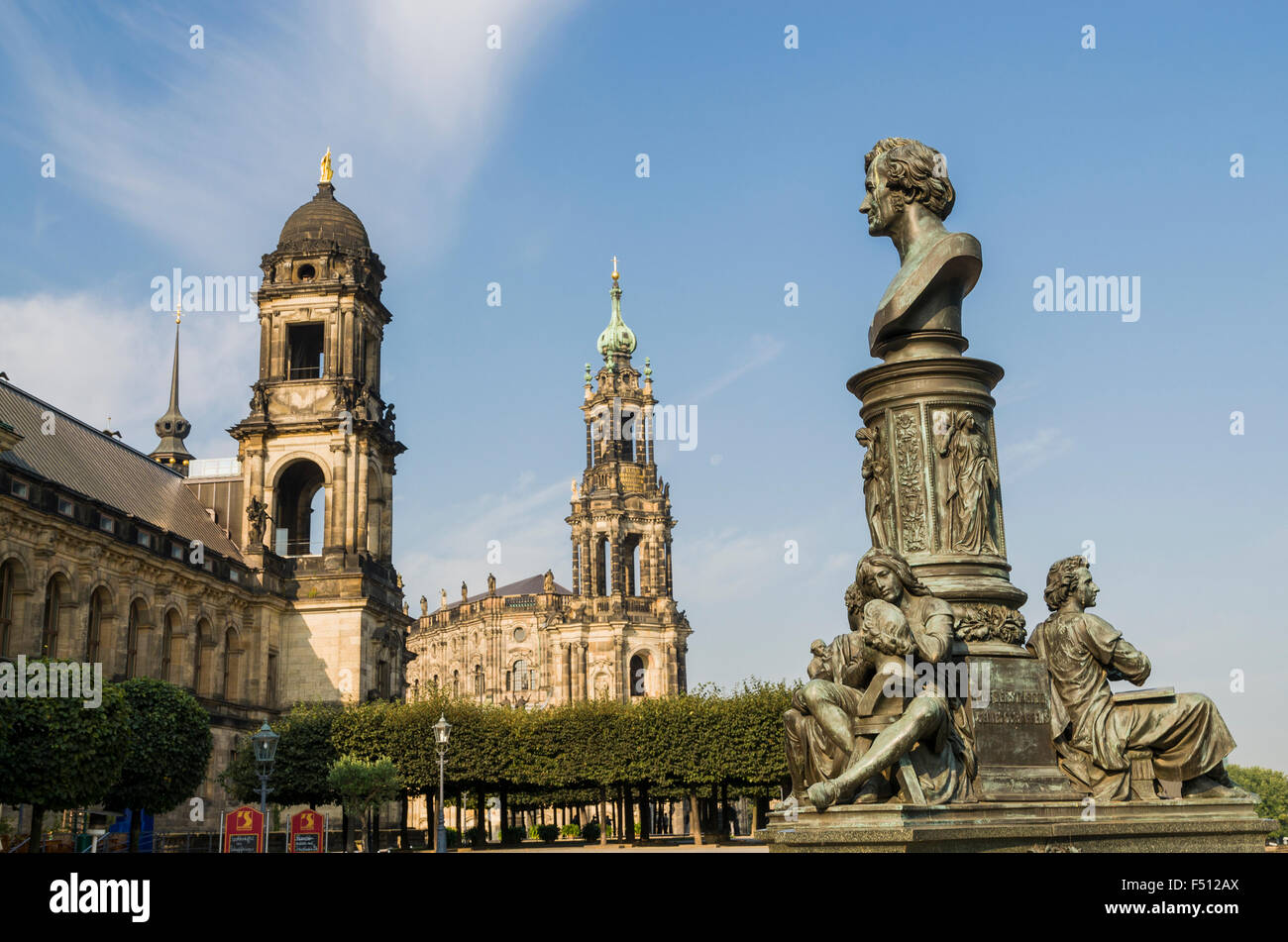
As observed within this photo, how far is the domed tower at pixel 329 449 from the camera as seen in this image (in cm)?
5978

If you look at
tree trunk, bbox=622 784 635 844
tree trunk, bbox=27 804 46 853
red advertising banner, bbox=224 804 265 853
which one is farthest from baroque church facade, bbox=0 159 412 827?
red advertising banner, bbox=224 804 265 853

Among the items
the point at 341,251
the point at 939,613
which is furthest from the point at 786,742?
the point at 341,251

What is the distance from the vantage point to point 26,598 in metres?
42.6

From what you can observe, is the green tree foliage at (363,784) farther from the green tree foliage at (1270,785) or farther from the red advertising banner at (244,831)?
the green tree foliage at (1270,785)

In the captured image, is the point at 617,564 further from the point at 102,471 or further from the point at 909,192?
the point at 909,192

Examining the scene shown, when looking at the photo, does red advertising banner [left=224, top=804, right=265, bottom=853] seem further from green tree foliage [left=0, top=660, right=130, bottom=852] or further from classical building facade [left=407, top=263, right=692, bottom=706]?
classical building facade [left=407, top=263, right=692, bottom=706]

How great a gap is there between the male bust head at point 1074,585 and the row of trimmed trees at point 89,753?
26.5 meters

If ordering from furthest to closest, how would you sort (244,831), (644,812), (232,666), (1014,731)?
(644,812)
(232,666)
(244,831)
(1014,731)

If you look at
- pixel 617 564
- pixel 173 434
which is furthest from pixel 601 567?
pixel 173 434

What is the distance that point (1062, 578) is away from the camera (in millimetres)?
10570

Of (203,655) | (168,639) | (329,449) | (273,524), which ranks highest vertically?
(329,449)

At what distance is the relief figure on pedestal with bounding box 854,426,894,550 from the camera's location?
1151 centimetres

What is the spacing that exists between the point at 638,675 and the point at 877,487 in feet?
280

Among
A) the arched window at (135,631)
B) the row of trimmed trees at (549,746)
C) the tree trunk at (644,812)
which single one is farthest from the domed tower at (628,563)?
the arched window at (135,631)
